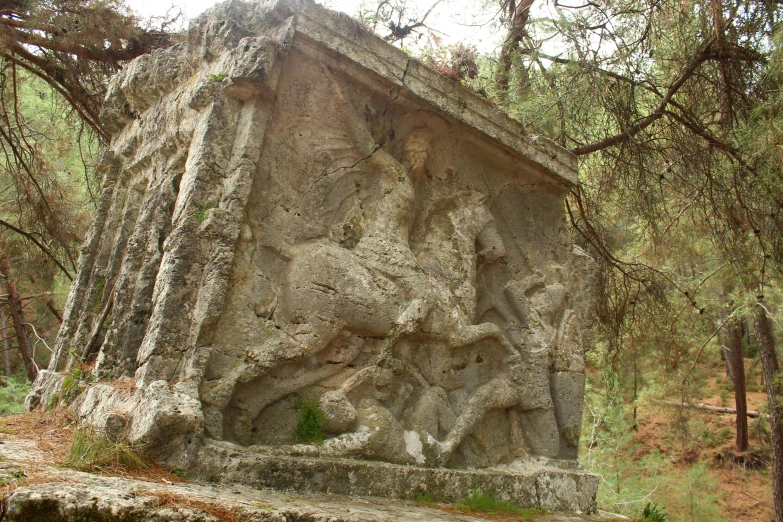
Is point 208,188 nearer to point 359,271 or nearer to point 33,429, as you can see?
point 359,271

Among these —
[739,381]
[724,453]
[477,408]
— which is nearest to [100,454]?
[477,408]

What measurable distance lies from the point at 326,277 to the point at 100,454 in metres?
1.52

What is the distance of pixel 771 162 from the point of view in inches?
210

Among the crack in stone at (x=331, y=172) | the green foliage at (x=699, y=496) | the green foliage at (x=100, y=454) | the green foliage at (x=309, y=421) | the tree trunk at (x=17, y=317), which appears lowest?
the green foliage at (x=699, y=496)

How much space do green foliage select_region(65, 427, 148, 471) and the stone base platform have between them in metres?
0.30

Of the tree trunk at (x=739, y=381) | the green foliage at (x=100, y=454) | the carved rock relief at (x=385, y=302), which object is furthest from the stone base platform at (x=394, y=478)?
the tree trunk at (x=739, y=381)

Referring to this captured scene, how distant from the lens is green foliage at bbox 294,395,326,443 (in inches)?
134

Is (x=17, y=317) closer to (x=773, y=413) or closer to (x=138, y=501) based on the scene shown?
(x=138, y=501)

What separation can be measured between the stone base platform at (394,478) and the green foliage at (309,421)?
0.21m

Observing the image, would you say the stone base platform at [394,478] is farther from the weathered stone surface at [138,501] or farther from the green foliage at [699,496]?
the green foliage at [699,496]

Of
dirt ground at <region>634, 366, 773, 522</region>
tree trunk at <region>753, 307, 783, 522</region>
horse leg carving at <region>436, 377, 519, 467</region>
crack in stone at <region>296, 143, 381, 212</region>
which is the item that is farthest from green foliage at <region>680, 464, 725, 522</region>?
crack in stone at <region>296, 143, 381, 212</region>

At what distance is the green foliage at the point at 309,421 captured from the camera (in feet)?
11.2

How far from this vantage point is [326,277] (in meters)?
3.69

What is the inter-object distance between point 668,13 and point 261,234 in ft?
14.5
